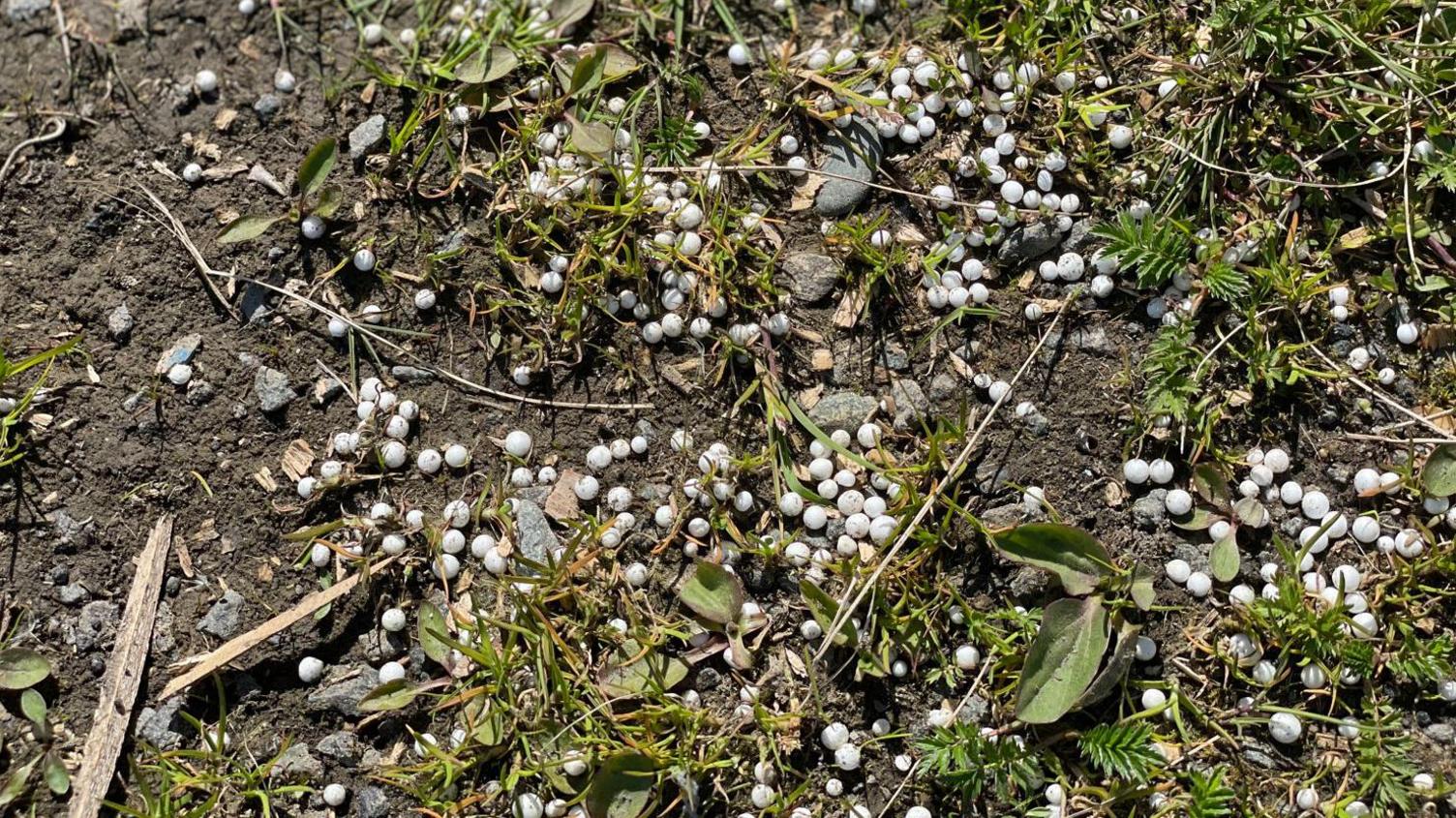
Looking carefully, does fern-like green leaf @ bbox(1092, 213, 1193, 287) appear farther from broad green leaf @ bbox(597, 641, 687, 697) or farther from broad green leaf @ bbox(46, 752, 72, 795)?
broad green leaf @ bbox(46, 752, 72, 795)

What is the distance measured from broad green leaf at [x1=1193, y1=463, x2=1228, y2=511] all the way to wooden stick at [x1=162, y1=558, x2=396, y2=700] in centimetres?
211

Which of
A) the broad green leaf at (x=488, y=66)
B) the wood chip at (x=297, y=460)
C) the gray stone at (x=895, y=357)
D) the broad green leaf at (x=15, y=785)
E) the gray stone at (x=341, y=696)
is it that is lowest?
the broad green leaf at (x=15, y=785)

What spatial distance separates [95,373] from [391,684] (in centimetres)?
120

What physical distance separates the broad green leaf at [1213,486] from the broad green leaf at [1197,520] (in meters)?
0.03

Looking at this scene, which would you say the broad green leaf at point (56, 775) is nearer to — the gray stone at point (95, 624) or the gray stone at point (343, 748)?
the gray stone at point (95, 624)

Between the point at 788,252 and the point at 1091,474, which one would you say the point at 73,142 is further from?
the point at 1091,474

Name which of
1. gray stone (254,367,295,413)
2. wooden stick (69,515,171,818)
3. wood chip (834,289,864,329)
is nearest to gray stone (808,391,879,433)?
wood chip (834,289,864,329)

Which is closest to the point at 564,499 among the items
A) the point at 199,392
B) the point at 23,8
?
the point at 199,392

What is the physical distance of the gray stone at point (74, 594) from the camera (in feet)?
9.12

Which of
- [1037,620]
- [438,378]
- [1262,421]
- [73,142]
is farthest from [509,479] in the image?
[1262,421]

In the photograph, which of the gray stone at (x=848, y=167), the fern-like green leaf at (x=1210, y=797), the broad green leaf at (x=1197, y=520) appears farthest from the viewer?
the gray stone at (x=848, y=167)

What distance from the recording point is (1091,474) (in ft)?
9.13

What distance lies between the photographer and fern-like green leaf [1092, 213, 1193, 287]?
2791 mm

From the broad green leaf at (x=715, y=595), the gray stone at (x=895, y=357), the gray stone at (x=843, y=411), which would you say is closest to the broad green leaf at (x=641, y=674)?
the broad green leaf at (x=715, y=595)
